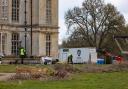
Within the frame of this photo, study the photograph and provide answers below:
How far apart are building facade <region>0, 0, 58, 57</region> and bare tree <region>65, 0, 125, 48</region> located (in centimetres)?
3267

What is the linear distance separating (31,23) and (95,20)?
3558cm

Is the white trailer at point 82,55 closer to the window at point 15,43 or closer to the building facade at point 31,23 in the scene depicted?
the building facade at point 31,23

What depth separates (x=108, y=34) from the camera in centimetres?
10419

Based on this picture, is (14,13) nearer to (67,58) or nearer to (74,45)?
(67,58)

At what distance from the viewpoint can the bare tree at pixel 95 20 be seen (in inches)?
4085

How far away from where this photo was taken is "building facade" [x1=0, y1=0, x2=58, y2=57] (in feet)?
231

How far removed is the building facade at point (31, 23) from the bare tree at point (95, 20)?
107 feet

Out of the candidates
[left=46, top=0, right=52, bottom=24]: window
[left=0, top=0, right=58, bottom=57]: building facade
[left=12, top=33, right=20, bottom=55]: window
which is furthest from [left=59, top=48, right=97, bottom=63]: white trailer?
[left=12, top=33, right=20, bottom=55]: window

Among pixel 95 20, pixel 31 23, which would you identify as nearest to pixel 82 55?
pixel 31 23

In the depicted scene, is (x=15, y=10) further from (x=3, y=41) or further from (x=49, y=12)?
(x=3, y=41)

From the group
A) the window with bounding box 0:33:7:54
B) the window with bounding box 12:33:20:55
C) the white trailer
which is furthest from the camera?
the white trailer

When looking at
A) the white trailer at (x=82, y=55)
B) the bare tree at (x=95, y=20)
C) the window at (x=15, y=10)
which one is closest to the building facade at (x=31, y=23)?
the window at (x=15, y=10)

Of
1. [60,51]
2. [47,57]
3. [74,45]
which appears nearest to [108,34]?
[74,45]

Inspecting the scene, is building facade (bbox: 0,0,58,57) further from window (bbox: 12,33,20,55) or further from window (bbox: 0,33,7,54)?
window (bbox: 0,33,7,54)
